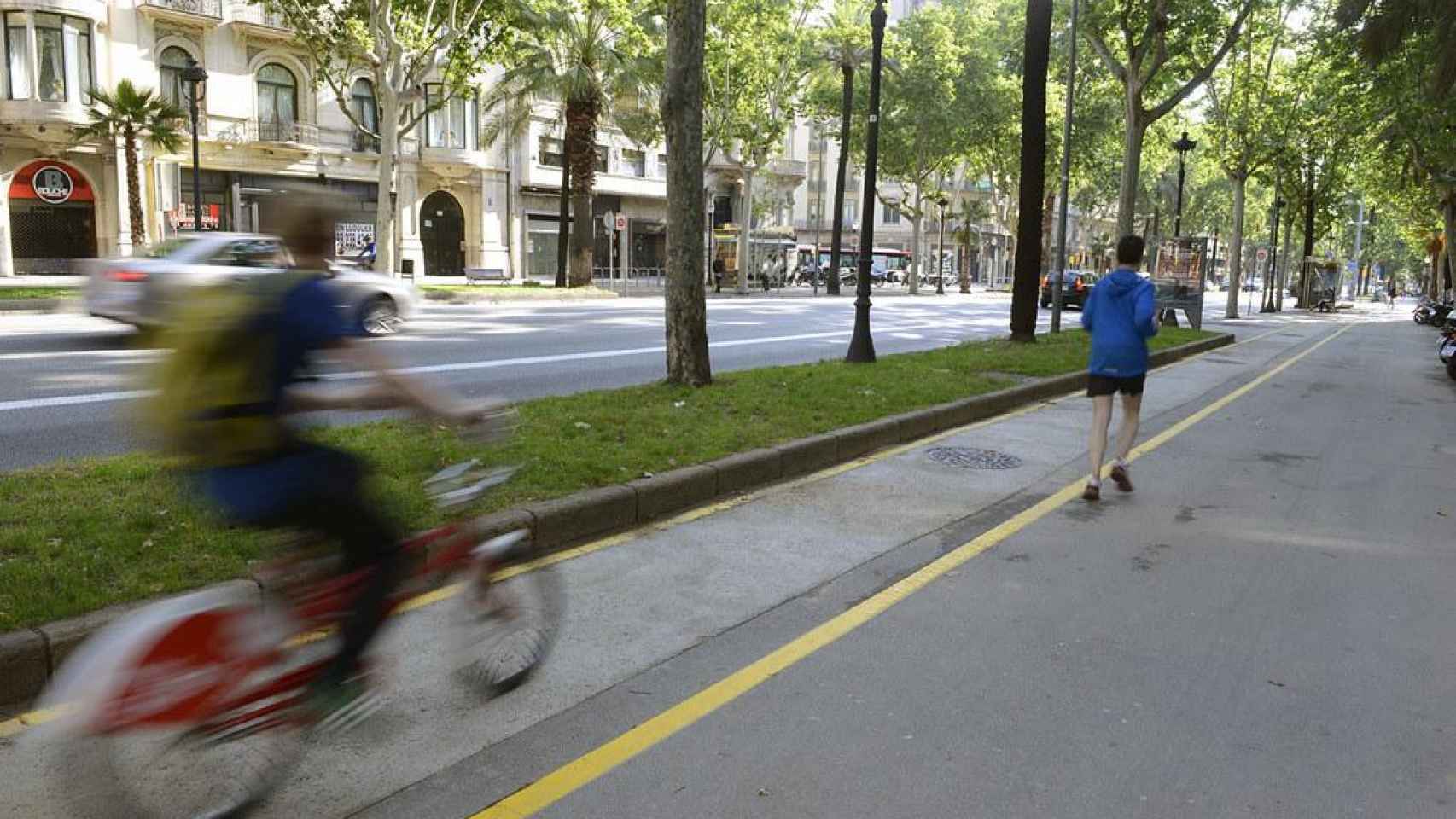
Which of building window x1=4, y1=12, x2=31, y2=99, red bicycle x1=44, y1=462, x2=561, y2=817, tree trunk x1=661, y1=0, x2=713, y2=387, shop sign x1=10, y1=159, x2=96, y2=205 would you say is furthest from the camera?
shop sign x1=10, y1=159, x2=96, y2=205

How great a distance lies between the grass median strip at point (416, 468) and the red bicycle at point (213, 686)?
1.07ft

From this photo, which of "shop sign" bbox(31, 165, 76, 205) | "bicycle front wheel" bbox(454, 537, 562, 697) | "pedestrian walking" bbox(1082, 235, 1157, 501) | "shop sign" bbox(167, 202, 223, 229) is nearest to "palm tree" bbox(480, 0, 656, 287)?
"shop sign" bbox(167, 202, 223, 229)

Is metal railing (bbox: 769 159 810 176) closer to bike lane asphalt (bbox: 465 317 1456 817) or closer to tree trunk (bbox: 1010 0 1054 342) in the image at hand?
tree trunk (bbox: 1010 0 1054 342)

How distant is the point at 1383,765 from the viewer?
343 cm

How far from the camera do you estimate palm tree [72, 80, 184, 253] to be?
2892 cm

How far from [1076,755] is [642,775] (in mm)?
1414

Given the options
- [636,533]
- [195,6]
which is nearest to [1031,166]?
[636,533]

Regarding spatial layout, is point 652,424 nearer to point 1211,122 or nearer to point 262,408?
point 262,408

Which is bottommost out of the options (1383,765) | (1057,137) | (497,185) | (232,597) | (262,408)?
(1383,765)

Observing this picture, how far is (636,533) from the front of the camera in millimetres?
5941

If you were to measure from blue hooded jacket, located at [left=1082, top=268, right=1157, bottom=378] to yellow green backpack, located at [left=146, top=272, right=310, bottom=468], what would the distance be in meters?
5.81

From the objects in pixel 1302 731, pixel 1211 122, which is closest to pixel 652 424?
pixel 1302 731

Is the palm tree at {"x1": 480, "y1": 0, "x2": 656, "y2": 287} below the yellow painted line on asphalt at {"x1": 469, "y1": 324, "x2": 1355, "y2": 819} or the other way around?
the other way around

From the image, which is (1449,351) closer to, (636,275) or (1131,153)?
(1131,153)
